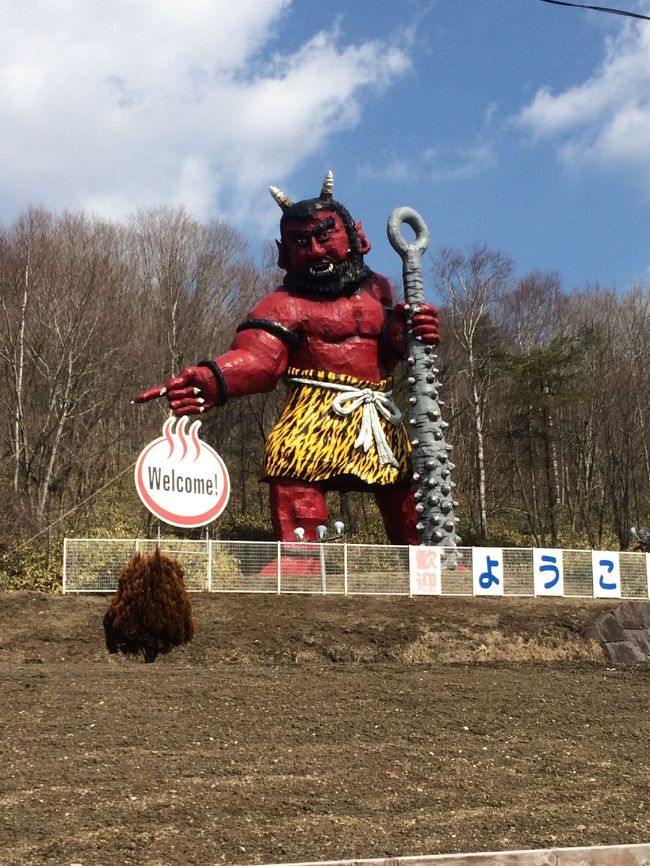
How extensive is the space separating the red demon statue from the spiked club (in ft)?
1.12

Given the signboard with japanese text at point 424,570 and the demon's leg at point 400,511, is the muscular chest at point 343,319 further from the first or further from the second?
the signboard with japanese text at point 424,570

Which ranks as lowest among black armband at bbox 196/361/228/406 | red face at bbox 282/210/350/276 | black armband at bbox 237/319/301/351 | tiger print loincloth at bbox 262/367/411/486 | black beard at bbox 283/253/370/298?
tiger print loincloth at bbox 262/367/411/486

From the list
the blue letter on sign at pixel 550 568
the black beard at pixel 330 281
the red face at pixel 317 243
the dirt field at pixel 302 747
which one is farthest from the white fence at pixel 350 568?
the red face at pixel 317 243

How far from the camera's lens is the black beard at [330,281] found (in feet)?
52.2

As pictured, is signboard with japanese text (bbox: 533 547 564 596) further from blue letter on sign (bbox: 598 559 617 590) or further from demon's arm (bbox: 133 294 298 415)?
demon's arm (bbox: 133 294 298 415)

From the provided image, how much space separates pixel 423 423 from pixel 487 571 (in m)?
2.75

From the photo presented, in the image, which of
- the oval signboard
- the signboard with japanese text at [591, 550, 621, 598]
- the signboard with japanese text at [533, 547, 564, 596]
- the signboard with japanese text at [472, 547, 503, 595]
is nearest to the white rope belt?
the signboard with japanese text at [472, 547, 503, 595]

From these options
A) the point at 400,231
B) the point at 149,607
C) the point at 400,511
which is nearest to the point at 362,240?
the point at 400,231

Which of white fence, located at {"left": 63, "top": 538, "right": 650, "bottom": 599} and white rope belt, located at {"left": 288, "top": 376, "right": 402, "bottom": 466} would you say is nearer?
white fence, located at {"left": 63, "top": 538, "right": 650, "bottom": 599}

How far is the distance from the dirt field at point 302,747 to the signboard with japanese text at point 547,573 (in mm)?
3031

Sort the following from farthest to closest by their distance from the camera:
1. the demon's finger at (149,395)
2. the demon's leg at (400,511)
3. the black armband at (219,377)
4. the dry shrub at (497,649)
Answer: the demon's leg at (400,511)
the black armband at (219,377)
the demon's finger at (149,395)
the dry shrub at (497,649)

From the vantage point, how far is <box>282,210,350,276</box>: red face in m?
15.8

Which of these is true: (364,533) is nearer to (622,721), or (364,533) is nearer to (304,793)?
(622,721)

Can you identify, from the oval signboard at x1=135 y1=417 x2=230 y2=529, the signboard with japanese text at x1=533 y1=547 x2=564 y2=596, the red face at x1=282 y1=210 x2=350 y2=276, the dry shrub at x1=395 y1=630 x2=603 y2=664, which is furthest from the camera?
the red face at x1=282 y1=210 x2=350 y2=276
